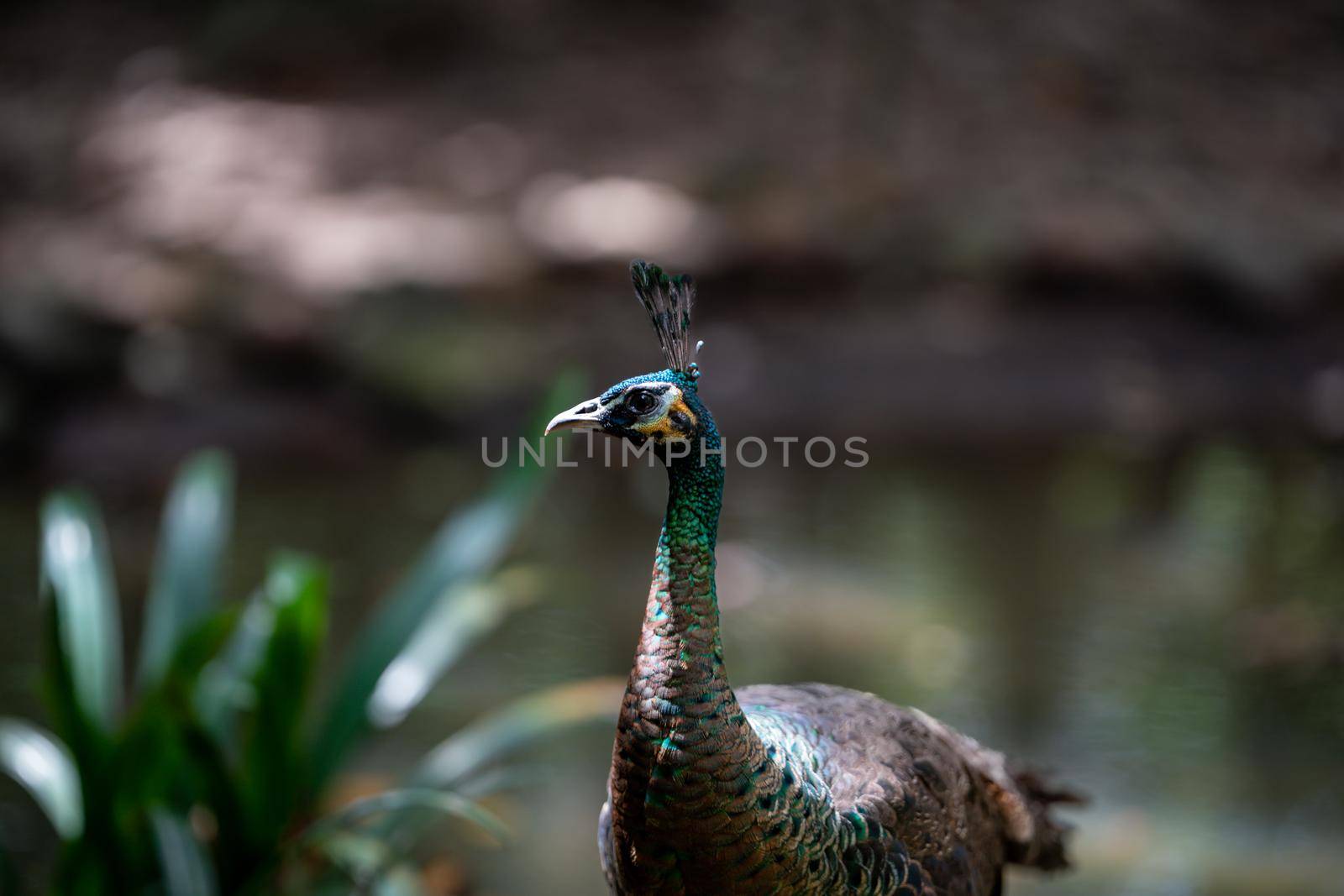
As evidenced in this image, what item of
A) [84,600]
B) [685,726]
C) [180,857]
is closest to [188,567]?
[84,600]

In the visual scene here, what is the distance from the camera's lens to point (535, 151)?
27.5 ft

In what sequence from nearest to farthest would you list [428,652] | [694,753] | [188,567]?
[694,753], [188,567], [428,652]

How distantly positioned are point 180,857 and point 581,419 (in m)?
1.38

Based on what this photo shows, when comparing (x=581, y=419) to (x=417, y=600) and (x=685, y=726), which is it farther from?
(x=417, y=600)

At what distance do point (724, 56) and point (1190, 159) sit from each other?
3226 mm

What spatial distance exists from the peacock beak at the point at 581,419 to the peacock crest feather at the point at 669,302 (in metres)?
0.12

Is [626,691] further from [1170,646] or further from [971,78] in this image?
[971,78]

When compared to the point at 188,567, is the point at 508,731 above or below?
below

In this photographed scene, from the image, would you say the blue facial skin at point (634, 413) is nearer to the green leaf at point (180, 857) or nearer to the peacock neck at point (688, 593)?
the peacock neck at point (688, 593)

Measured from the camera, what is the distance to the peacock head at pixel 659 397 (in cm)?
177

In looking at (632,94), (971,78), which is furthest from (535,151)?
(971,78)

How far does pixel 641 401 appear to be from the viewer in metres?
1.78

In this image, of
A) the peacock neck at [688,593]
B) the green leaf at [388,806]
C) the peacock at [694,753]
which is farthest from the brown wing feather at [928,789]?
the green leaf at [388,806]

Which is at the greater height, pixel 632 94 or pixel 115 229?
pixel 632 94
